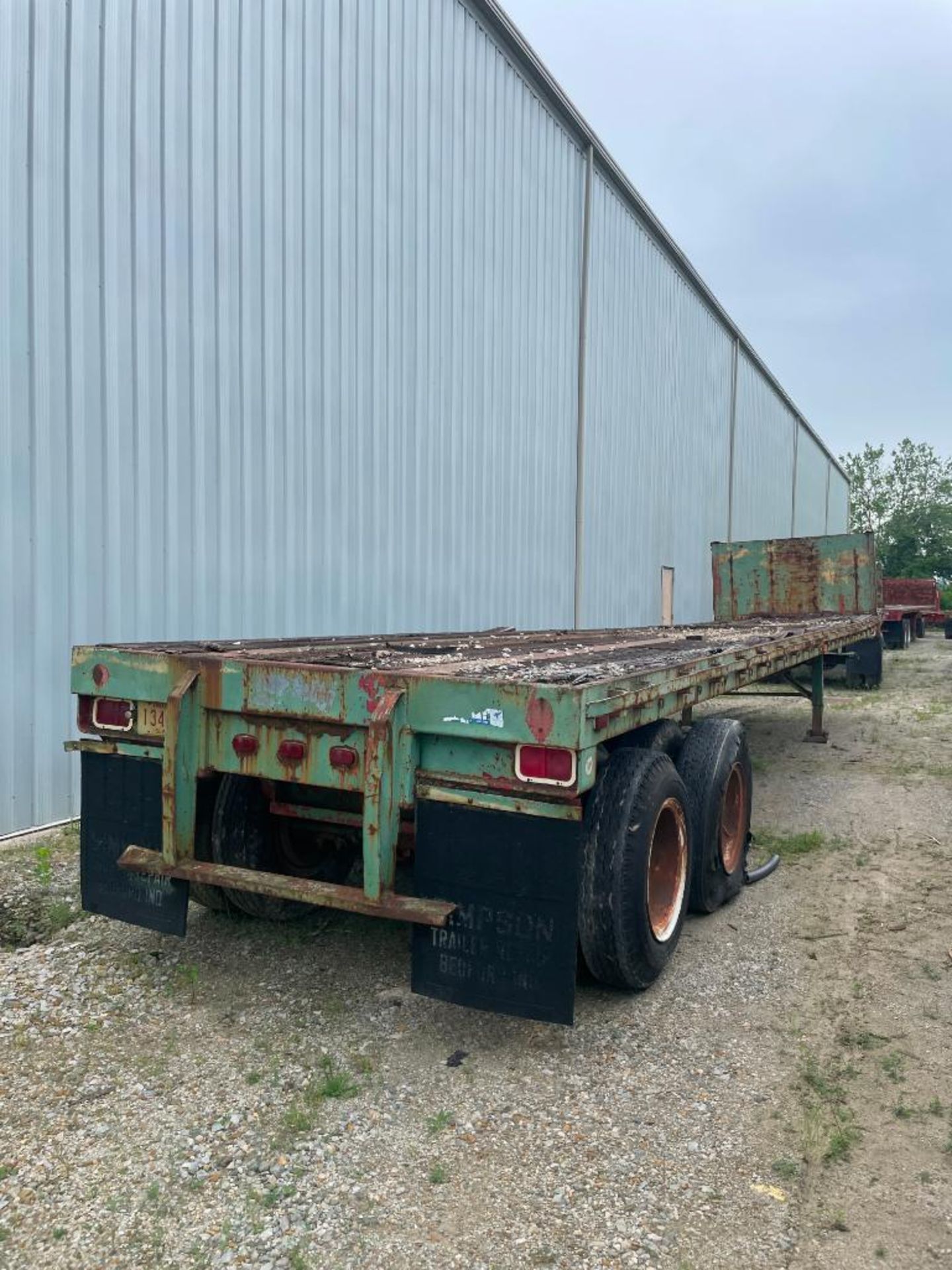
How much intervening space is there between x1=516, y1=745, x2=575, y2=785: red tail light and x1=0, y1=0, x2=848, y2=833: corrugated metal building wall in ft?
13.2

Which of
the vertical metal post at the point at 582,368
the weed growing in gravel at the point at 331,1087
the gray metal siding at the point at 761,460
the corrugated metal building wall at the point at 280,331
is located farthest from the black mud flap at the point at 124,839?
the gray metal siding at the point at 761,460

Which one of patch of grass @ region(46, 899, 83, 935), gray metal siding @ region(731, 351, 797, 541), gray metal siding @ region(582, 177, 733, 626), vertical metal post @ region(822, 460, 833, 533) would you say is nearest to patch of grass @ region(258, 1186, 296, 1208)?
patch of grass @ region(46, 899, 83, 935)

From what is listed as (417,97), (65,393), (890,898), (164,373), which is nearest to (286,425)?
(164,373)

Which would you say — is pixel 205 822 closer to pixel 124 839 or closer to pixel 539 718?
pixel 124 839

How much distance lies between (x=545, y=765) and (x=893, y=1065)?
5.47ft

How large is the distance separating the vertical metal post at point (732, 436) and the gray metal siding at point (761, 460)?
0.24m

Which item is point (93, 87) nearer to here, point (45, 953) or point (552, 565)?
point (45, 953)

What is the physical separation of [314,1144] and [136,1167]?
49 cm

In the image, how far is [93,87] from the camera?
584 centimetres

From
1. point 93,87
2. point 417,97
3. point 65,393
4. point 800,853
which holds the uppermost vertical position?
point 417,97

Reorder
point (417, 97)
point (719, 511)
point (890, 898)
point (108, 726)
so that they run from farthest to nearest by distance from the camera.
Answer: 1. point (719, 511)
2. point (417, 97)
3. point (890, 898)
4. point (108, 726)

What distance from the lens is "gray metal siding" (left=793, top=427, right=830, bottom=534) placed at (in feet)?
106

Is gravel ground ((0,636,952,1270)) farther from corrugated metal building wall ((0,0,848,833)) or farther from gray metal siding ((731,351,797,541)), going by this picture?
gray metal siding ((731,351,797,541))

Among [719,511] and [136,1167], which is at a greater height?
[719,511]
